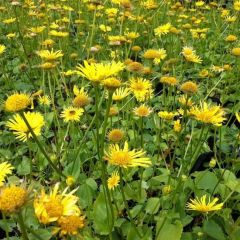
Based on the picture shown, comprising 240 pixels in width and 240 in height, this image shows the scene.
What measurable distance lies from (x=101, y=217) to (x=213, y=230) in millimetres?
284

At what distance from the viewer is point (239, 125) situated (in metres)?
2.21

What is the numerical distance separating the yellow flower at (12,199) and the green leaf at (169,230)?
1.51 ft

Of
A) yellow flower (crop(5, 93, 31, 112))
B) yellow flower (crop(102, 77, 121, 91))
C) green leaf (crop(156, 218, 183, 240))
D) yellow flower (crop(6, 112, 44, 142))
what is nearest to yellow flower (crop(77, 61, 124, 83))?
yellow flower (crop(102, 77, 121, 91))

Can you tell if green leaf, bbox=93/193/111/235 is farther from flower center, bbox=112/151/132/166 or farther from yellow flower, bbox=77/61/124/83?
yellow flower, bbox=77/61/124/83

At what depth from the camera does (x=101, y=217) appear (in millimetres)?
1210

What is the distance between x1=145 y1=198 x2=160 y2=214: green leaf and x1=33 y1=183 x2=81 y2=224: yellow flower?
0.45 m

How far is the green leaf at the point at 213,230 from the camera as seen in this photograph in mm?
1153

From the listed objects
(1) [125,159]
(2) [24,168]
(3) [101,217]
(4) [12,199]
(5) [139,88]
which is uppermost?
(4) [12,199]

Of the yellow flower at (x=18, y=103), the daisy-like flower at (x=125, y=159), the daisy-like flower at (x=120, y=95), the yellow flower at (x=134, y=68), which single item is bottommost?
the daisy-like flower at (x=120, y=95)

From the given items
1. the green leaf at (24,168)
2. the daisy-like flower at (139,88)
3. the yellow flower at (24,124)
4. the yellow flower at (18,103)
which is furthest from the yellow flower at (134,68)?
the yellow flower at (18,103)

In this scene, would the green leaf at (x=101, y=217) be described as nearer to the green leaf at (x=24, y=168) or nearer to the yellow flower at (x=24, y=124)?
the yellow flower at (x=24, y=124)

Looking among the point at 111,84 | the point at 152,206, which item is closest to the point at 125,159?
the point at 111,84

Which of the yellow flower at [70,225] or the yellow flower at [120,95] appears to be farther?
the yellow flower at [120,95]

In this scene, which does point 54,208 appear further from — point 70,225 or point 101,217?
point 101,217
